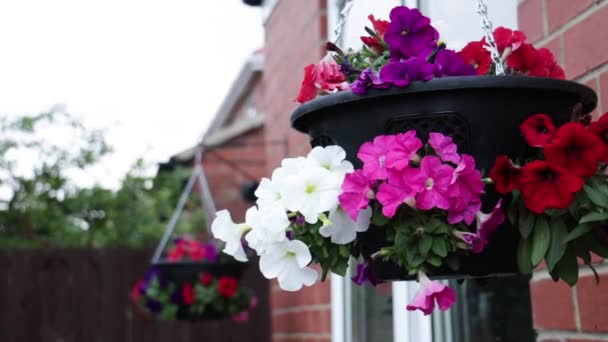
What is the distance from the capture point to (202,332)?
5203mm

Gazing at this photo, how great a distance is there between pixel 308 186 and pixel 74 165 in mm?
6597

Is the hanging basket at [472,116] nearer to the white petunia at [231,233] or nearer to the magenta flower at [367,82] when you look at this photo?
the magenta flower at [367,82]

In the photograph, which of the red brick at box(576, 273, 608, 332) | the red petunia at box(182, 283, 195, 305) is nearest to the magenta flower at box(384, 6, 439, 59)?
the red brick at box(576, 273, 608, 332)

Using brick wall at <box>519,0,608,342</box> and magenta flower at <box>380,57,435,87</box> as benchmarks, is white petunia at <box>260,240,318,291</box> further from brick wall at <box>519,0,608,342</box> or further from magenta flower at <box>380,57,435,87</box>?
brick wall at <box>519,0,608,342</box>

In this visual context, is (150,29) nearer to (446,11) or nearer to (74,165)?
(74,165)


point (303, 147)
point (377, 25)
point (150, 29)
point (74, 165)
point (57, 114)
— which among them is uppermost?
point (150, 29)

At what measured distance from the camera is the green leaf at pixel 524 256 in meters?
0.93

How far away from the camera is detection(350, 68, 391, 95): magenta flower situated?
3.14ft

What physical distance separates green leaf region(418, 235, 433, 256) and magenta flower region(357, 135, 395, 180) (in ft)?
0.28

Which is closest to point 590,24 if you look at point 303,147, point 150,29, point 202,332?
point 303,147

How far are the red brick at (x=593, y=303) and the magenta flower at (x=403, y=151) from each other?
0.56m

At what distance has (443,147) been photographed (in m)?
0.90

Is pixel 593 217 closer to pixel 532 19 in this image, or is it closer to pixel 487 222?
pixel 487 222

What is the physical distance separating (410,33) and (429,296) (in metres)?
0.34
